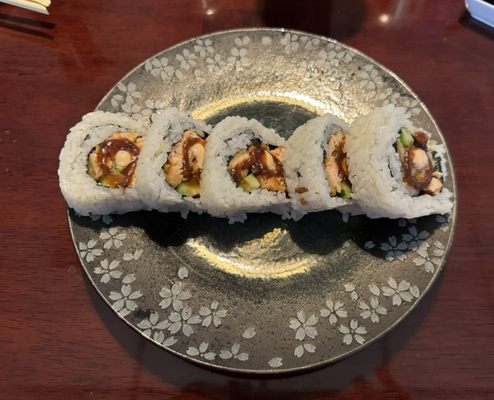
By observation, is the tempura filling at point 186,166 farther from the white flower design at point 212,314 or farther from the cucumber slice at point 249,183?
the white flower design at point 212,314

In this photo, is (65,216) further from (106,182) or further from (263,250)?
(263,250)

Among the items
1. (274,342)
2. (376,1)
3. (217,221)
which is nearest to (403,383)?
(274,342)

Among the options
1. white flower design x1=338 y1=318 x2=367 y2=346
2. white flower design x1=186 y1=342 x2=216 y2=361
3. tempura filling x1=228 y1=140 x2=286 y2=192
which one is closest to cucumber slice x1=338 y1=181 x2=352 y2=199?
tempura filling x1=228 y1=140 x2=286 y2=192

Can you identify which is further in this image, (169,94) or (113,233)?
(169,94)

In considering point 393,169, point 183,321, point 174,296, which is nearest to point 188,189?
point 174,296

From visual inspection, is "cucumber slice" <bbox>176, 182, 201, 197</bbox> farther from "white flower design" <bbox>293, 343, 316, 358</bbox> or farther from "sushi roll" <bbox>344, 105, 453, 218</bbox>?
"white flower design" <bbox>293, 343, 316, 358</bbox>

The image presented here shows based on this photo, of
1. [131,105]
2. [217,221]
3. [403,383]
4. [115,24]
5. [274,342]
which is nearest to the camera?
[274,342]

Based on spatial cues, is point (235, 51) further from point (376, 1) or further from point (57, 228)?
point (57, 228)
